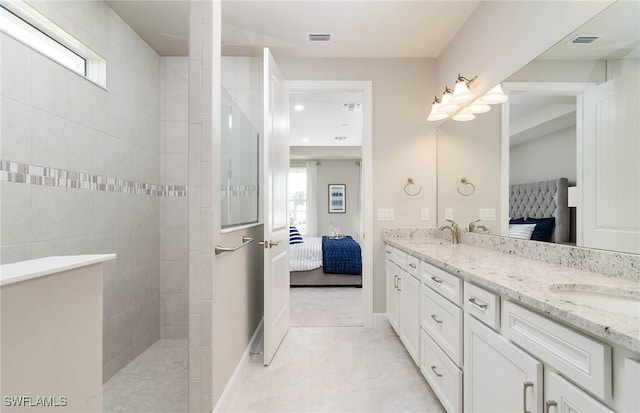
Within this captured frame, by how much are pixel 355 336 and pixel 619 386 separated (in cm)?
219

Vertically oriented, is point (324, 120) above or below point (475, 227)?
above

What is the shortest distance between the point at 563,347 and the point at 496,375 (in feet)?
1.27

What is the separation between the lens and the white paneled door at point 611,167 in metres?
1.12

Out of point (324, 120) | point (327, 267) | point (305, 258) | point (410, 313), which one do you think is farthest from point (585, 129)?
point (324, 120)

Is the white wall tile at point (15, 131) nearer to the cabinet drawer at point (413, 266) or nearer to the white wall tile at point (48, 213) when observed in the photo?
the white wall tile at point (48, 213)

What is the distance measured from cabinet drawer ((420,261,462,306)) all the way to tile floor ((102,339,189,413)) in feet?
5.46

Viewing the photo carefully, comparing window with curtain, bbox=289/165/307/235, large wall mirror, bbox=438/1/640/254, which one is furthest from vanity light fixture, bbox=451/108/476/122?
window with curtain, bbox=289/165/307/235

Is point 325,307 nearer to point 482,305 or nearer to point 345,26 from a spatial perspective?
point 482,305

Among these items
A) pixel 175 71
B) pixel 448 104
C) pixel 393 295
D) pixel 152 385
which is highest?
pixel 175 71

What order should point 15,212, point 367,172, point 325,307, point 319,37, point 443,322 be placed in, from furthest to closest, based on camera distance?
point 325,307 → point 367,172 → point 319,37 → point 443,322 → point 15,212

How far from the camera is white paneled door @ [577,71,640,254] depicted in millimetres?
1120

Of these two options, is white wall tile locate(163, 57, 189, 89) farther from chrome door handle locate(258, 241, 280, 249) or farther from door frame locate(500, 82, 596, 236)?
door frame locate(500, 82, 596, 236)

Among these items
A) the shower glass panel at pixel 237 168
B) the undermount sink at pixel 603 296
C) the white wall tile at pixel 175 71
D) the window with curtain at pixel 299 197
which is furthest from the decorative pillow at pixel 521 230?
the window with curtain at pixel 299 197

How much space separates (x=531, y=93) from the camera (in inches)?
67.3
